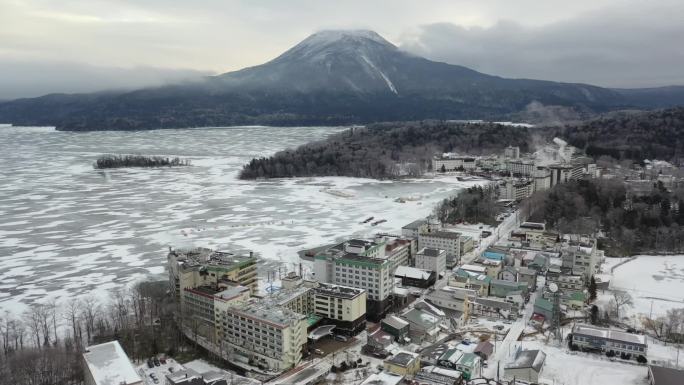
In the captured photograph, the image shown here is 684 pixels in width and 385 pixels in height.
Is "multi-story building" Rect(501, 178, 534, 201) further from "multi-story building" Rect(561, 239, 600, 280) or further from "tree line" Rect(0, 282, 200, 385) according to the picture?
"tree line" Rect(0, 282, 200, 385)

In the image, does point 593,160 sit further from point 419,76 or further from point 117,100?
point 117,100

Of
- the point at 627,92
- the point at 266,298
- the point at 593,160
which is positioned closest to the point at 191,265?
the point at 266,298

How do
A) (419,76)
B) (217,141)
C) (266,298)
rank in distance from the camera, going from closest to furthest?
(266,298) < (217,141) < (419,76)

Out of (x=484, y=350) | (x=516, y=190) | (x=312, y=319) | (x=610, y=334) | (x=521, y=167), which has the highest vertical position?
(x=521, y=167)

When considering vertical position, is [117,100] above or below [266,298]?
above

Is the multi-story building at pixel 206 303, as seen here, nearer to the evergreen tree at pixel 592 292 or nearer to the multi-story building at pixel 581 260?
the evergreen tree at pixel 592 292

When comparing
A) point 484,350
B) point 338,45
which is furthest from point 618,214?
point 338,45

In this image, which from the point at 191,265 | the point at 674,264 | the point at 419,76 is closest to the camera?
the point at 191,265

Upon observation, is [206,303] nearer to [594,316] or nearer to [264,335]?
[264,335]
